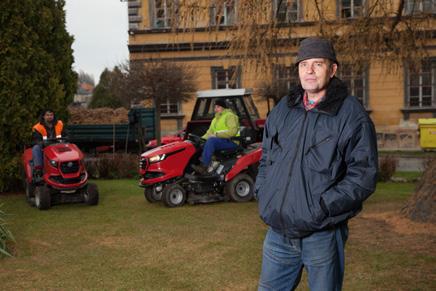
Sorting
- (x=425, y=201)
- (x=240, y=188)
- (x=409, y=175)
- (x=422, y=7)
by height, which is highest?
(x=422, y=7)

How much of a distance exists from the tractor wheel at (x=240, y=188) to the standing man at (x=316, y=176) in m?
6.66

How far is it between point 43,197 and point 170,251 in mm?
3563

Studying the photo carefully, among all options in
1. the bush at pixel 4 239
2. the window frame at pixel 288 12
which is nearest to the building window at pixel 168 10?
the window frame at pixel 288 12

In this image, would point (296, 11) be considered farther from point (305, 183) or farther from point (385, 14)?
point (305, 183)

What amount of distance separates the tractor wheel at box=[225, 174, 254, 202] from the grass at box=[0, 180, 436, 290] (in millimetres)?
551

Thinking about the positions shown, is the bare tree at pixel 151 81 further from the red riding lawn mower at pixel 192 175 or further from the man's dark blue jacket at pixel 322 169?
the man's dark blue jacket at pixel 322 169

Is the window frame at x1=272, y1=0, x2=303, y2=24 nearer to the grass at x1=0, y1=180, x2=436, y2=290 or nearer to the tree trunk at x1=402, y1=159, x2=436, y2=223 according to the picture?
the grass at x1=0, y1=180, x2=436, y2=290

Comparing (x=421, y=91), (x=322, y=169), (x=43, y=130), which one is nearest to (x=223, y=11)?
(x=43, y=130)

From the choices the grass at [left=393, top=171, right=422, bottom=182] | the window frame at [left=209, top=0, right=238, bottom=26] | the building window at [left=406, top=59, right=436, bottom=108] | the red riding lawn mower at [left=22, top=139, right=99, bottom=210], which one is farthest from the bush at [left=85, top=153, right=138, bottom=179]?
the building window at [left=406, top=59, right=436, bottom=108]

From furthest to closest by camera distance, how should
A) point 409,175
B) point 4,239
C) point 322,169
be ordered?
point 409,175 < point 4,239 < point 322,169

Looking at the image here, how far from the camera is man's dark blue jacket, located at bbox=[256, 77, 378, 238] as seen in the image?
3150 mm

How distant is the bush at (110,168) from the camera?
14.8m

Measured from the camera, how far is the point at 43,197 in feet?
31.0

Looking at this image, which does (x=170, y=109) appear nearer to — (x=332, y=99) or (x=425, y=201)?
(x=425, y=201)
